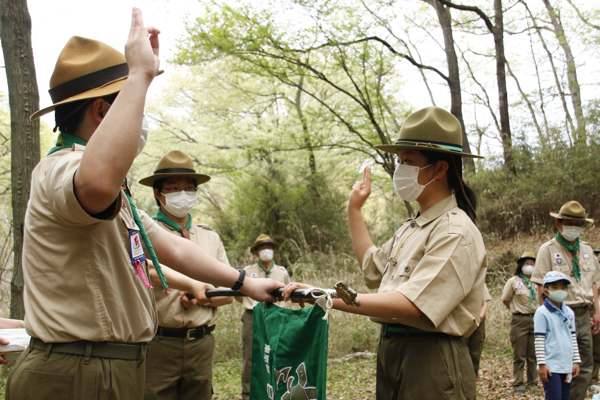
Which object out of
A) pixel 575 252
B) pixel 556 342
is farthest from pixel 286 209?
pixel 556 342

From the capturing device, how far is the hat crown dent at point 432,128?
2645 millimetres

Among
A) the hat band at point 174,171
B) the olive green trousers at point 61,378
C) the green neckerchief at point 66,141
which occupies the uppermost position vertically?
the hat band at point 174,171

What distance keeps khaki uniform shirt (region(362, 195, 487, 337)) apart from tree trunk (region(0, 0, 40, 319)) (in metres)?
3.98

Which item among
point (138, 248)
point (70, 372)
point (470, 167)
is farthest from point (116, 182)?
point (470, 167)

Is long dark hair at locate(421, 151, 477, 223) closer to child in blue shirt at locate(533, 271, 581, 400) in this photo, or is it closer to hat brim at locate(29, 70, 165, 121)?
hat brim at locate(29, 70, 165, 121)

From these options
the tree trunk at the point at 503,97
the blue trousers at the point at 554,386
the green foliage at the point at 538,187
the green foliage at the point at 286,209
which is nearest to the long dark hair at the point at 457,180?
the blue trousers at the point at 554,386

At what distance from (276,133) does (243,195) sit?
2.93 metres

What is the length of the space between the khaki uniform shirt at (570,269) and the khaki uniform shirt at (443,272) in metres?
4.20

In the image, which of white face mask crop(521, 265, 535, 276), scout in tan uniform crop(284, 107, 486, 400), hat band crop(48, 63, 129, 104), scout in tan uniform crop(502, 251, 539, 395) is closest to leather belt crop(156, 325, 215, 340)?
scout in tan uniform crop(284, 107, 486, 400)

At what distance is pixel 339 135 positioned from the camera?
1464cm

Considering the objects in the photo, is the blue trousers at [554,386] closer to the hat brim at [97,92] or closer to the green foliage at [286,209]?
the hat brim at [97,92]

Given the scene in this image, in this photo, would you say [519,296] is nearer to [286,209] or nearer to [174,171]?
[174,171]

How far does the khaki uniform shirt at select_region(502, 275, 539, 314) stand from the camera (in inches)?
286

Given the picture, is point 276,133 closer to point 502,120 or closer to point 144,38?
point 502,120
